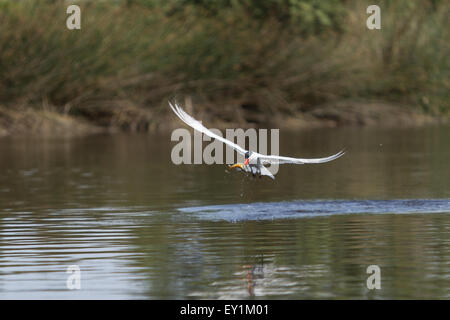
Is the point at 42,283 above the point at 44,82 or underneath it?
underneath

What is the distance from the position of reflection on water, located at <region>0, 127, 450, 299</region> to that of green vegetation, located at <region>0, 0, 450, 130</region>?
13243 millimetres

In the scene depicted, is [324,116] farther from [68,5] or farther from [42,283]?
[42,283]

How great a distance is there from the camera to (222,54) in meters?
43.7

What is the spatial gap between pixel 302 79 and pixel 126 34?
291 inches

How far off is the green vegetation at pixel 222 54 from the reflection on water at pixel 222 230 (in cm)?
1324

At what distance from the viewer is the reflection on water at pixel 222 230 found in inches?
398

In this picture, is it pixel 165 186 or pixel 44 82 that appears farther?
pixel 44 82

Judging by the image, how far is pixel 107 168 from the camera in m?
25.1

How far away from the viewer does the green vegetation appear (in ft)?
129

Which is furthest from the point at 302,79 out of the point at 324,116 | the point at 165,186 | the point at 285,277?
the point at 285,277

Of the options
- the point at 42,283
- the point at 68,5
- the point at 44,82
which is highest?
the point at 68,5

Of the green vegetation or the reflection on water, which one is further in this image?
the green vegetation

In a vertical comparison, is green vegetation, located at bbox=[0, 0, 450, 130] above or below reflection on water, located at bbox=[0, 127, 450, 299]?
above

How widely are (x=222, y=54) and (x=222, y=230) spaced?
30258mm
